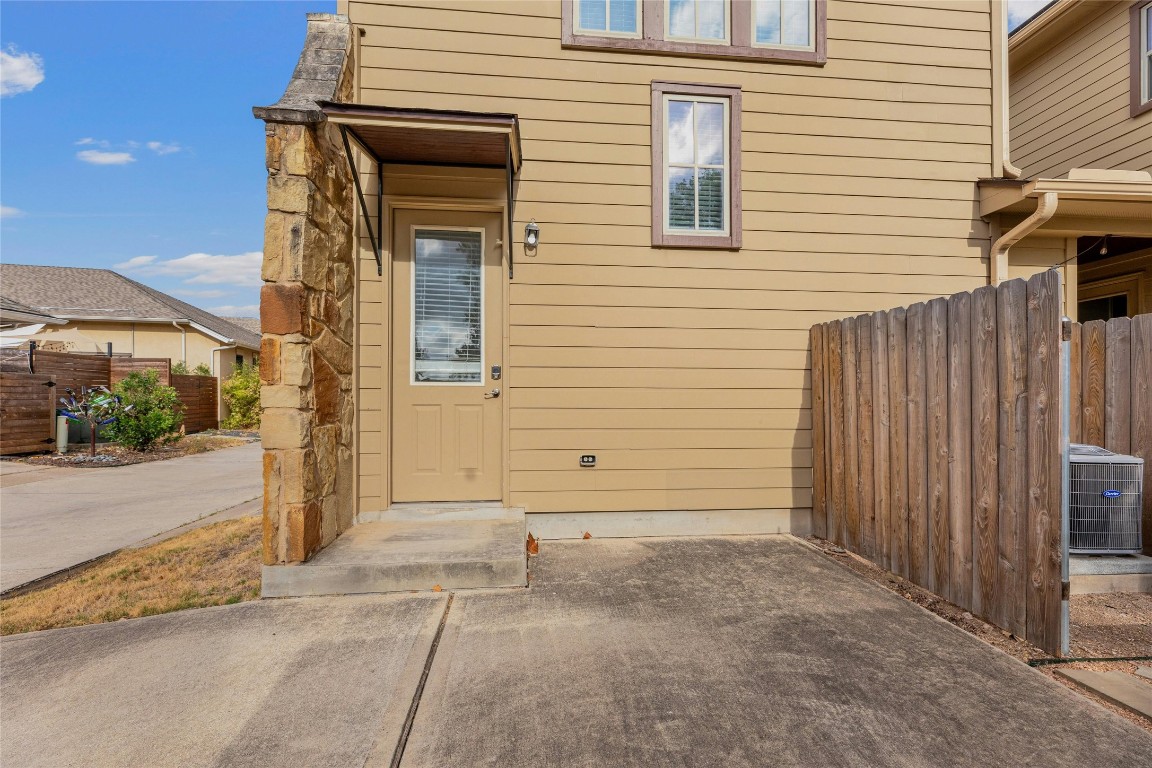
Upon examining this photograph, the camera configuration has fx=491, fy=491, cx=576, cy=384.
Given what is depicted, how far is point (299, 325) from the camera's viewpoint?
283 cm

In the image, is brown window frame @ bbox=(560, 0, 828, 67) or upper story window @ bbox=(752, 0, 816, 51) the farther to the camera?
upper story window @ bbox=(752, 0, 816, 51)

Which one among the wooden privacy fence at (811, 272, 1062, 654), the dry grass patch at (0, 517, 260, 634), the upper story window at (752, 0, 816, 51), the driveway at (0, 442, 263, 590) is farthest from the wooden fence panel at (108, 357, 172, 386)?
the wooden privacy fence at (811, 272, 1062, 654)

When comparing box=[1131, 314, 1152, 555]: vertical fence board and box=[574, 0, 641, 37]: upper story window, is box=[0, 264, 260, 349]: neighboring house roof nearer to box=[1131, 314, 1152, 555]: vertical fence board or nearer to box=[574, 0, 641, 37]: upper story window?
box=[574, 0, 641, 37]: upper story window

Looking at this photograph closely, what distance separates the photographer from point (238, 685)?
207cm

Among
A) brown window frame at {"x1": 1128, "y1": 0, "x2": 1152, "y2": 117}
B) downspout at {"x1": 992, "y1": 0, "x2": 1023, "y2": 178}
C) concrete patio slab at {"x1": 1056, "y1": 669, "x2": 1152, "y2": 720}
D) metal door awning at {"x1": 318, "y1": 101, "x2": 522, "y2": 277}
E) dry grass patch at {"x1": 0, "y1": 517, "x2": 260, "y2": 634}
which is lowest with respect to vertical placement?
dry grass patch at {"x1": 0, "y1": 517, "x2": 260, "y2": 634}

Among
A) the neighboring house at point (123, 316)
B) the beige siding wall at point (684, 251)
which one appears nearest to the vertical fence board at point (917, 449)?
the beige siding wall at point (684, 251)

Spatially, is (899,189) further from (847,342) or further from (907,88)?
(847,342)

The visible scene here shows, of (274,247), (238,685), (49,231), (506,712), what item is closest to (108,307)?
(49,231)

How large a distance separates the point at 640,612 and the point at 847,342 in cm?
243

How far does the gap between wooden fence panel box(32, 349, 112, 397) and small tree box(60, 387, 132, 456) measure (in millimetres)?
510

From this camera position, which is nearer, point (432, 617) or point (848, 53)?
point (432, 617)

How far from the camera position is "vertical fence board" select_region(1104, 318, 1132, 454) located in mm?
3299

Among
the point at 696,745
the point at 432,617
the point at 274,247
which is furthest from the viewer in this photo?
the point at 274,247

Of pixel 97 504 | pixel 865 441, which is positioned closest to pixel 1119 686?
pixel 865 441
